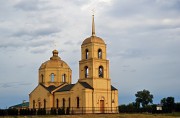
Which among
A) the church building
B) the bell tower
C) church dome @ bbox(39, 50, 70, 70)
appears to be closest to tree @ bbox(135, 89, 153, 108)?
church dome @ bbox(39, 50, 70, 70)

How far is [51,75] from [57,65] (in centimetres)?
209

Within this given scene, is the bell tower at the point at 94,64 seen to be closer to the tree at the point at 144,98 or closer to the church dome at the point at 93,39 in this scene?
the church dome at the point at 93,39

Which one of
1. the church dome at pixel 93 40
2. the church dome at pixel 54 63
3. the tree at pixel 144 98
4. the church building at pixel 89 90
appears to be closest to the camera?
the church building at pixel 89 90

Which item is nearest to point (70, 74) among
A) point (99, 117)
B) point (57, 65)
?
point (57, 65)

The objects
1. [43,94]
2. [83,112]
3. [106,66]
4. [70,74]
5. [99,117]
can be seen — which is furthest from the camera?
[70,74]

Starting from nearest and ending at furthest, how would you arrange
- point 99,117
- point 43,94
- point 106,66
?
point 99,117
point 106,66
point 43,94

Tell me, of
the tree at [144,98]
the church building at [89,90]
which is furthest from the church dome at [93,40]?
the tree at [144,98]

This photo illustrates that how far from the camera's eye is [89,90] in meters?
51.1

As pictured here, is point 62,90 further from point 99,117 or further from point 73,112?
point 99,117

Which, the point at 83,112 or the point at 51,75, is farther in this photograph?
the point at 51,75

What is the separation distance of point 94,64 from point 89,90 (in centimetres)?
427

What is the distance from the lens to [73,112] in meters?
52.1

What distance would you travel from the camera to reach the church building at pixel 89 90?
169 feet

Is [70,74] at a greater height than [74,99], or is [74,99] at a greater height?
[70,74]
